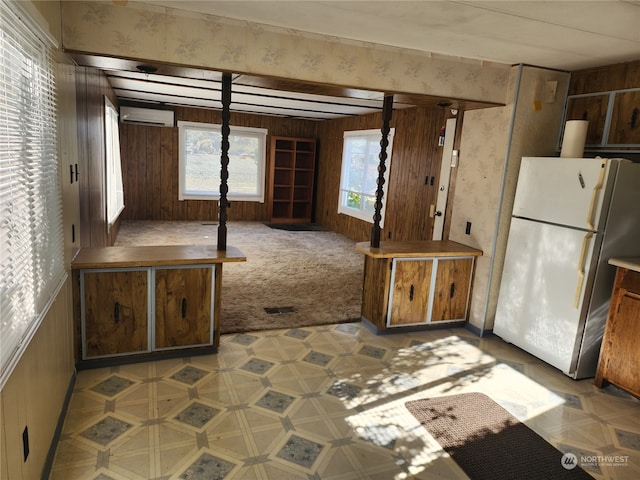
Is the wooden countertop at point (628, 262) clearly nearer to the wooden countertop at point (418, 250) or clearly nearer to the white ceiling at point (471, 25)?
the wooden countertop at point (418, 250)

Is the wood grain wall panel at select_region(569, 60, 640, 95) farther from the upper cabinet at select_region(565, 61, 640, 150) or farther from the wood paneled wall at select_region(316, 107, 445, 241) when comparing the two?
the wood paneled wall at select_region(316, 107, 445, 241)

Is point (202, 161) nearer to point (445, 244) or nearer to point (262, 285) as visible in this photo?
point (262, 285)

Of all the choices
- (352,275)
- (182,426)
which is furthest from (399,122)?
(182,426)

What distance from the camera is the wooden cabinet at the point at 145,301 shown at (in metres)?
2.80

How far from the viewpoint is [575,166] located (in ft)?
9.99

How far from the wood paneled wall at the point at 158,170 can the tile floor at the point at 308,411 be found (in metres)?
5.77

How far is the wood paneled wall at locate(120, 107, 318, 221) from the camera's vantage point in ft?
Answer: 26.9

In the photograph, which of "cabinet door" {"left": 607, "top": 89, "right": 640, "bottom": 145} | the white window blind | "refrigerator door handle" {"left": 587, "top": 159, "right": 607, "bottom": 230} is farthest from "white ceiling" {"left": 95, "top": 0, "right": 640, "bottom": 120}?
the white window blind

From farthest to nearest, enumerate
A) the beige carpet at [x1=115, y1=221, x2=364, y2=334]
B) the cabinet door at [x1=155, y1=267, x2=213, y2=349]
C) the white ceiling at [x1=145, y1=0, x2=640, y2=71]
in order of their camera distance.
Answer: the beige carpet at [x1=115, y1=221, x2=364, y2=334] < the cabinet door at [x1=155, y1=267, x2=213, y2=349] < the white ceiling at [x1=145, y1=0, x2=640, y2=71]

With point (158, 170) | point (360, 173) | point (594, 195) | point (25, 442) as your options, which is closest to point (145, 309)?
point (25, 442)

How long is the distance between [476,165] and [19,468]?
3742 mm

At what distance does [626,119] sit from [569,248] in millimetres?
1067

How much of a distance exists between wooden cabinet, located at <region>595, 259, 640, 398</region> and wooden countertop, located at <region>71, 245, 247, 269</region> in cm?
254

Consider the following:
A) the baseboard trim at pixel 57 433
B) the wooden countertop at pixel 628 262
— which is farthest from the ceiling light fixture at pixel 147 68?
the wooden countertop at pixel 628 262
